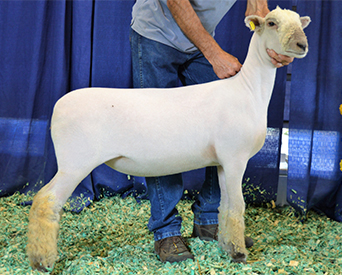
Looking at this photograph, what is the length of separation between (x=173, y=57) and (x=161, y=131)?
43 centimetres

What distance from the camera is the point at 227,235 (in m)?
1.42

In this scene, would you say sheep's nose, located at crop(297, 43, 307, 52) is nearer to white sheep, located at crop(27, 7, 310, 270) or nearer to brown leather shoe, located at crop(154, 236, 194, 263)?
white sheep, located at crop(27, 7, 310, 270)

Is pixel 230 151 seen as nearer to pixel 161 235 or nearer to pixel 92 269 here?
pixel 161 235

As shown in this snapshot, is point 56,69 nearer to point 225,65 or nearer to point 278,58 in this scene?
point 225,65

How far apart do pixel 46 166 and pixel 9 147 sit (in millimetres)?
322

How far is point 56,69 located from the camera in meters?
2.41

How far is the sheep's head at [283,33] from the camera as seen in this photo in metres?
1.21

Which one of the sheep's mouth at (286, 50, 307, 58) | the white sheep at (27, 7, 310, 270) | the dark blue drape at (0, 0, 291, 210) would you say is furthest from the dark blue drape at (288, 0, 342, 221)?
the sheep's mouth at (286, 50, 307, 58)

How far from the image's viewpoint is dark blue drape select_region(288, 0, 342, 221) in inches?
89.4

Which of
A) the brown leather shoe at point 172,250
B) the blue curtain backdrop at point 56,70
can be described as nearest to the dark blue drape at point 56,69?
the blue curtain backdrop at point 56,70

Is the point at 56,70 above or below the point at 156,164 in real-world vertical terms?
above

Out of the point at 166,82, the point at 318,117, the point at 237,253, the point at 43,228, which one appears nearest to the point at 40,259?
the point at 43,228

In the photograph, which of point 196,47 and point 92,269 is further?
point 196,47

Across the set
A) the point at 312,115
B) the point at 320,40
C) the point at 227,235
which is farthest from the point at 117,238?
the point at 320,40
